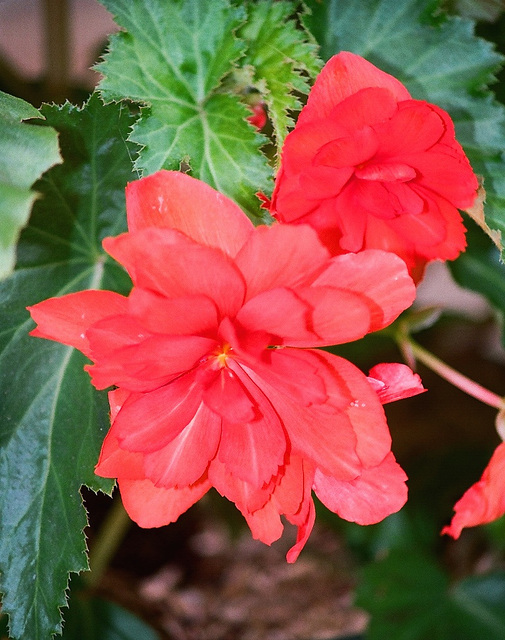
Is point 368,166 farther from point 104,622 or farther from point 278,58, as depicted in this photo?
point 104,622

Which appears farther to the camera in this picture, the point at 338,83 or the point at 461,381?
the point at 461,381

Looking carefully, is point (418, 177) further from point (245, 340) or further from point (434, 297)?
point (434, 297)

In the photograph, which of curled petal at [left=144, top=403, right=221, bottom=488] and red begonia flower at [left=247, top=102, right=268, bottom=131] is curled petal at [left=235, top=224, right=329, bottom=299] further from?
red begonia flower at [left=247, top=102, right=268, bottom=131]

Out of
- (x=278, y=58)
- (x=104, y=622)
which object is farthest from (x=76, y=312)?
(x=104, y=622)

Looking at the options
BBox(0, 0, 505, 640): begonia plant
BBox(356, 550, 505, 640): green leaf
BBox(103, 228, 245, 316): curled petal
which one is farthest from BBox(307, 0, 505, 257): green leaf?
BBox(356, 550, 505, 640): green leaf

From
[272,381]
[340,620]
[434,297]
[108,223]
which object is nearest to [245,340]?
[272,381]

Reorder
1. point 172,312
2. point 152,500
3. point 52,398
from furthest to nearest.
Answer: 1. point 52,398
2. point 152,500
3. point 172,312
